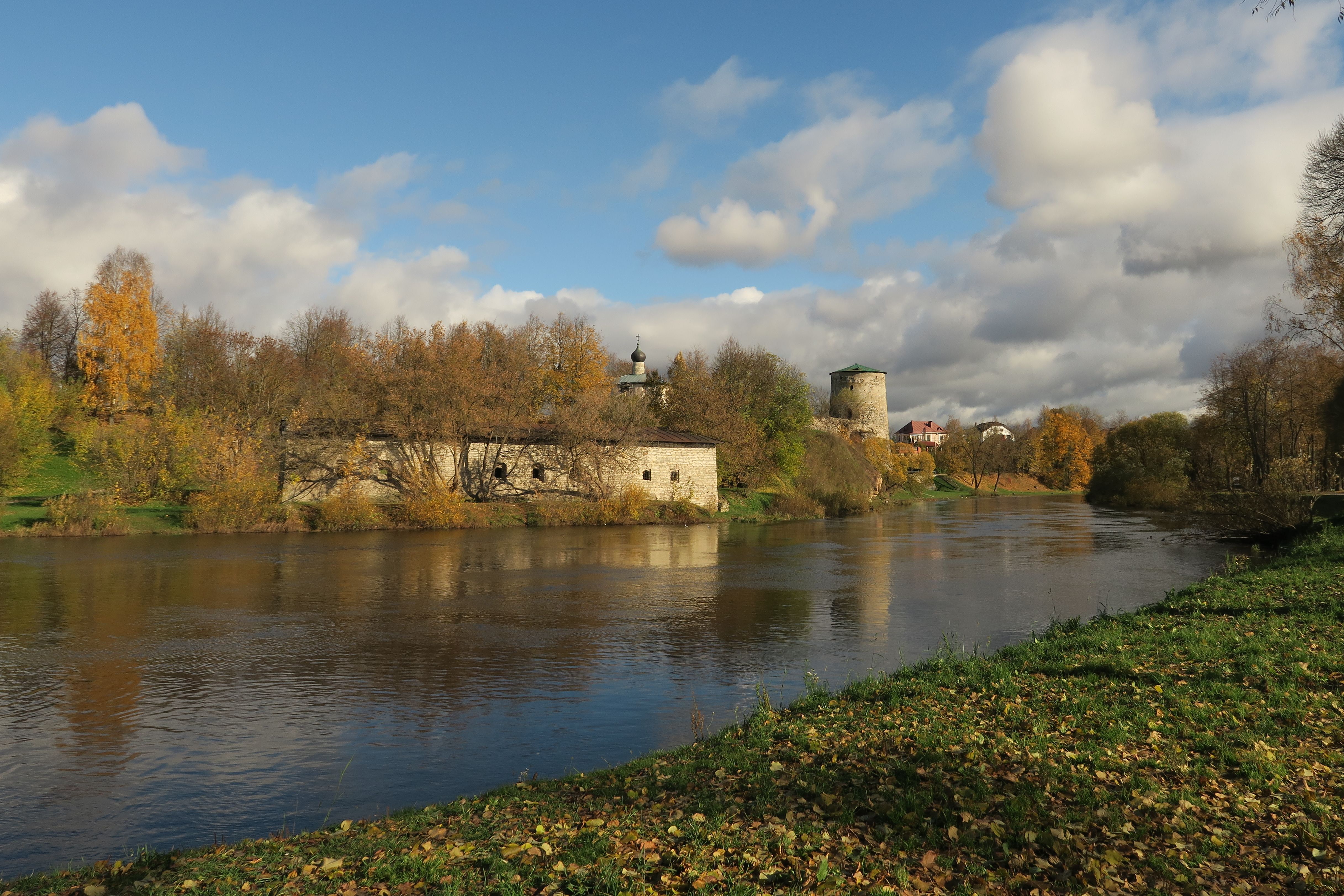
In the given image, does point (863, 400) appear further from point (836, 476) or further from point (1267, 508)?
point (1267, 508)

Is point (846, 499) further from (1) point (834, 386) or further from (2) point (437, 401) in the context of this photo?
(1) point (834, 386)

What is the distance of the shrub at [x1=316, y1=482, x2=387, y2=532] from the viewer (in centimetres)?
3372

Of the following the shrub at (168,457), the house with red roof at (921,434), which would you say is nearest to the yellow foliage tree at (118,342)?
the shrub at (168,457)

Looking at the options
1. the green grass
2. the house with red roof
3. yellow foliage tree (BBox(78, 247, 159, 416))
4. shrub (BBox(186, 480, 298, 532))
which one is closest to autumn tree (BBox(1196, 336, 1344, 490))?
shrub (BBox(186, 480, 298, 532))

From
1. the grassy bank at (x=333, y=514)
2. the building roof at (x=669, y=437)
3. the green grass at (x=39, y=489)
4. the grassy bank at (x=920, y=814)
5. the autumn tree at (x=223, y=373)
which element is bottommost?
the grassy bank at (x=920, y=814)

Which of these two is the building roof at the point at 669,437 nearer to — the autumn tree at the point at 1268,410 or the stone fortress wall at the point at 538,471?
the stone fortress wall at the point at 538,471

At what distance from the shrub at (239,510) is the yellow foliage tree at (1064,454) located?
84130 mm

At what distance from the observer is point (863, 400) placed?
82750mm

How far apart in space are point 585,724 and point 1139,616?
8756 mm

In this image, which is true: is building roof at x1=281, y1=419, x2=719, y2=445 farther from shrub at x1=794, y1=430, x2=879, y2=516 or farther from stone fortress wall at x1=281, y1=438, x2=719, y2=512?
shrub at x1=794, y1=430, x2=879, y2=516

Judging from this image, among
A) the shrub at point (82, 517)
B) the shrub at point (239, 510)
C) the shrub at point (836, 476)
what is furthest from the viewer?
the shrub at point (836, 476)

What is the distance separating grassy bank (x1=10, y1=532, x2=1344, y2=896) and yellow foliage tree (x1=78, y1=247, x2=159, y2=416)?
→ 51.4 metres

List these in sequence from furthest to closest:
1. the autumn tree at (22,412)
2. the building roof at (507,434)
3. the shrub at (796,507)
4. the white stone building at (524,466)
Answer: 1. the shrub at (796,507)
2. the white stone building at (524,466)
3. the building roof at (507,434)
4. the autumn tree at (22,412)

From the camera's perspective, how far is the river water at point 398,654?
7.00 m
